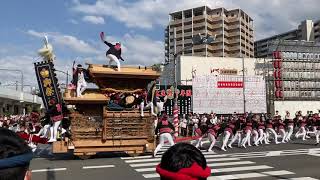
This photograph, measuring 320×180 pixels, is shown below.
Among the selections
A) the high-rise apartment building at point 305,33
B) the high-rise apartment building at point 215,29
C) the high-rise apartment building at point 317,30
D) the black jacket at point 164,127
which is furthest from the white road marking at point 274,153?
the high-rise apartment building at point 317,30

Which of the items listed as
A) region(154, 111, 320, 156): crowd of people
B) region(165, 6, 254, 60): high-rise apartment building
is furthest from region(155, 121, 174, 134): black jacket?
region(165, 6, 254, 60): high-rise apartment building

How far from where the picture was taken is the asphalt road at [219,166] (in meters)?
12.4

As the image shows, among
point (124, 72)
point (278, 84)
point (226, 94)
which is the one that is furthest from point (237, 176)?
point (278, 84)

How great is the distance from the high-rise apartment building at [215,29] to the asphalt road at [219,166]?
275 ft

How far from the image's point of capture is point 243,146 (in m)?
20.5

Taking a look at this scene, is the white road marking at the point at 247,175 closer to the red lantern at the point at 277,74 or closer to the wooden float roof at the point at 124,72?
the wooden float roof at the point at 124,72

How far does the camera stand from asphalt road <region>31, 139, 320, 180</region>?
1241cm

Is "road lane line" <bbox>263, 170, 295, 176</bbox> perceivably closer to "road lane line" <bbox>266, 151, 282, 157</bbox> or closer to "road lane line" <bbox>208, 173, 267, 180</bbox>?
"road lane line" <bbox>208, 173, 267, 180</bbox>

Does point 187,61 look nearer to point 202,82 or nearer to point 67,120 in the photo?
point 202,82

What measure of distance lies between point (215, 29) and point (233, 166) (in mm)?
94936

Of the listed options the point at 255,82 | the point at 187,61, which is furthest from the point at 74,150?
the point at 187,61

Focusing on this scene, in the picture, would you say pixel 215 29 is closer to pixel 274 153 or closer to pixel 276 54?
pixel 276 54

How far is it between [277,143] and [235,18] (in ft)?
291

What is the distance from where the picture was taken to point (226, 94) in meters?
48.4
